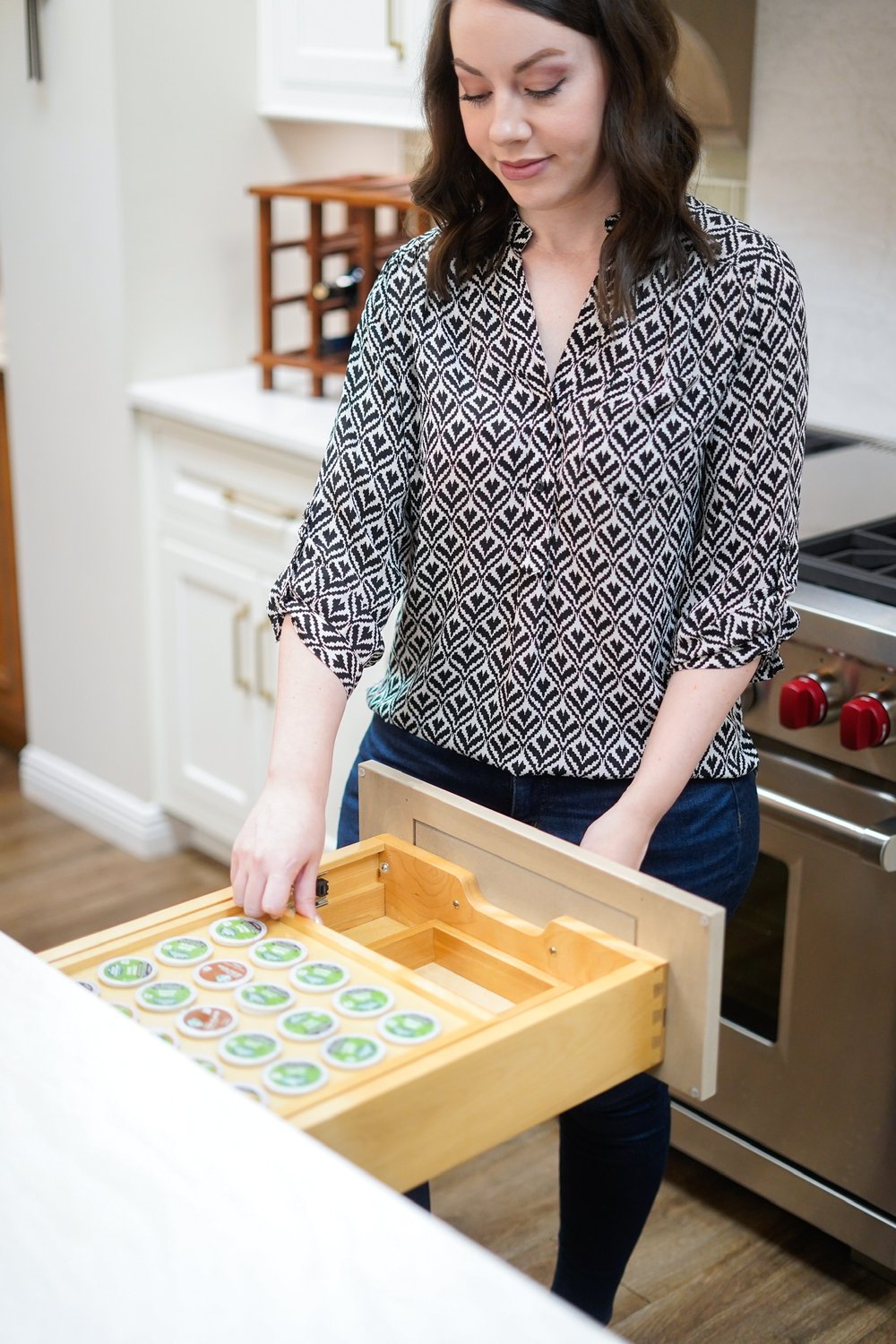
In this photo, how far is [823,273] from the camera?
7.32ft

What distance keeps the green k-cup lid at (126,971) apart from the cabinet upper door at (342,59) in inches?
66.7

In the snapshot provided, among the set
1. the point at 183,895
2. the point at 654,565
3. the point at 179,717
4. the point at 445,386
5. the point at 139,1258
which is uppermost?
the point at 445,386

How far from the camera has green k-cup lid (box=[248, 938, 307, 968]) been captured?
1.08m

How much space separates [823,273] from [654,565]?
1.12 metres

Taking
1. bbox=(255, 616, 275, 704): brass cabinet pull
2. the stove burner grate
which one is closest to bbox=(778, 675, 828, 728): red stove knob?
the stove burner grate

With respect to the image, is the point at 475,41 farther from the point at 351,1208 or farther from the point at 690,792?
the point at 351,1208

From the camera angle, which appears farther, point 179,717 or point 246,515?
point 179,717

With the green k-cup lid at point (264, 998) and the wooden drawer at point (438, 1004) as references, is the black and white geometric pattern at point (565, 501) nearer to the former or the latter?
the wooden drawer at point (438, 1004)

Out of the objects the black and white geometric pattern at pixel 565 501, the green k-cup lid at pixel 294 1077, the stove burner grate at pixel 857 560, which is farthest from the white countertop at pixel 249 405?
the green k-cup lid at pixel 294 1077

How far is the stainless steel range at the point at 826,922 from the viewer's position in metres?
1.70

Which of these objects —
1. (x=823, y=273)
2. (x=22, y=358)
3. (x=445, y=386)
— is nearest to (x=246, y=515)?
(x=22, y=358)

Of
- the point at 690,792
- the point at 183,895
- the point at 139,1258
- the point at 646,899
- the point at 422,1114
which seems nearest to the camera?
the point at 139,1258

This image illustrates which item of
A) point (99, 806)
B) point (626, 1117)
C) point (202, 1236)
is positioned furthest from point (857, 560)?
point (99, 806)

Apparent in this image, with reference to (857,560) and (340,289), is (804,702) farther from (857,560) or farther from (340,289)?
(340,289)
